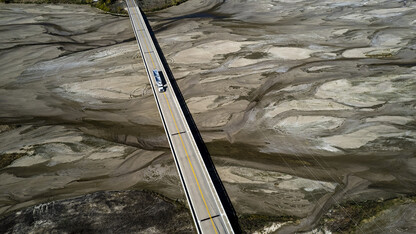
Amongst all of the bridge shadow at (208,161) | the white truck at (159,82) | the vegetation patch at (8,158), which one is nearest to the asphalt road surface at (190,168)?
the white truck at (159,82)

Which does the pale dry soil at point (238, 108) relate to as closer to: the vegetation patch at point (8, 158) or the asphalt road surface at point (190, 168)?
the vegetation patch at point (8, 158)

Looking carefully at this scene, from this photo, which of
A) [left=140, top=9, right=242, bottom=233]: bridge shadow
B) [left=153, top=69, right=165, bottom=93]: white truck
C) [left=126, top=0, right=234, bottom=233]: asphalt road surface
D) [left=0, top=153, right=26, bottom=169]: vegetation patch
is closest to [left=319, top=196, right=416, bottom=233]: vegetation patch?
[left=140, top=9, right=242, bottom=233]: bridge shadow

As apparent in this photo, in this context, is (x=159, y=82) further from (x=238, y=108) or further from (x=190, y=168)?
(x=190, y=168)

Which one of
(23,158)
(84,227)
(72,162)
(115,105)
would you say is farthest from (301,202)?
(23,158)

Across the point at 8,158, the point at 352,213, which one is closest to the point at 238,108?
the point at 352,213

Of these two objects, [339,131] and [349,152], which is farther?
[339,131]

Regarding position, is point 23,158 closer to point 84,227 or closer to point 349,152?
point 84,227

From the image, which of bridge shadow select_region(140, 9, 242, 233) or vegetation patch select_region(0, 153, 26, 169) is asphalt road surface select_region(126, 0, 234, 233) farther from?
vegetation patch select_region(0, 153, 26, 169)
